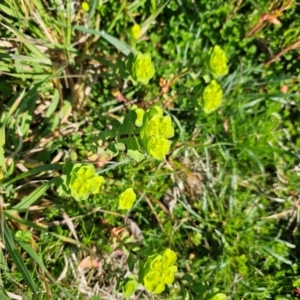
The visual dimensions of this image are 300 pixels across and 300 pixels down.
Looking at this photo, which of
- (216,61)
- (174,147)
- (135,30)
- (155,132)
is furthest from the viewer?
(174,147)

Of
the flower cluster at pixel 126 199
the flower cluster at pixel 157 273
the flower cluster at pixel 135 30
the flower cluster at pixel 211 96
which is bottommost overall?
the flower cluster at pixel 157 273

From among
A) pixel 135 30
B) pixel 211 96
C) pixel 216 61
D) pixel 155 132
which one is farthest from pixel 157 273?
pixel 135 30

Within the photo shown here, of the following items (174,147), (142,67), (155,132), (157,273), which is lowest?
(157,273)

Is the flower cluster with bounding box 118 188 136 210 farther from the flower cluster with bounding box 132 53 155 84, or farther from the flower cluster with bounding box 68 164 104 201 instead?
the flower cluster with bounding box 132 53 155 84

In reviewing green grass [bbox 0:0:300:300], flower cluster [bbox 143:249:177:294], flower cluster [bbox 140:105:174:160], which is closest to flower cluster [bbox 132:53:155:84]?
flower cluster [bbox 140:105:174:160]

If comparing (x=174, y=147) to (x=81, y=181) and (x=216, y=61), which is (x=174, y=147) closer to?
(x=216, y=61)

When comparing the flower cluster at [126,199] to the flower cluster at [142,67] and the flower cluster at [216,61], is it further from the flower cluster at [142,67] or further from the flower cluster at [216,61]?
the flower cluster at [216,61]

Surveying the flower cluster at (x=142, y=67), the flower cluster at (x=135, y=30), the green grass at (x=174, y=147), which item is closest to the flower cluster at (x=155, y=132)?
the flower cluster at (x=142, y=67)
